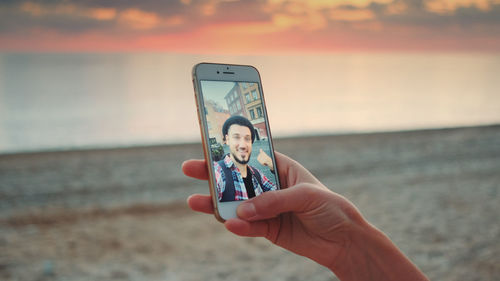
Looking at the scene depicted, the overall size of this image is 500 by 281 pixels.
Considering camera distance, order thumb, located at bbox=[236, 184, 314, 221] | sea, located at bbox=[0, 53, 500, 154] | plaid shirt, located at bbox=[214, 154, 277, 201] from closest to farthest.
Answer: thumb, located at bbox=[236, 184, 314, 221] < plaid shirt, located at bbox=[214, 154, 277, 201] < sea, located at bbox=[0, 53, 500, 154]

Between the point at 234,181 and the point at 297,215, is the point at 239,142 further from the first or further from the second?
the point at 297,215

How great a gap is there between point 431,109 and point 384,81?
1377cm

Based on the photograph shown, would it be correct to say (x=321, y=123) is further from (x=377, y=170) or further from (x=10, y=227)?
(x=10, y=227)

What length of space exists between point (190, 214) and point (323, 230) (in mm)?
4915

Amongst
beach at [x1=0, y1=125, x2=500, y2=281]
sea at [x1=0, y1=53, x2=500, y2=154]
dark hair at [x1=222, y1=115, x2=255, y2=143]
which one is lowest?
beach at [x1=0, y1=125, x2=500, y2=281]

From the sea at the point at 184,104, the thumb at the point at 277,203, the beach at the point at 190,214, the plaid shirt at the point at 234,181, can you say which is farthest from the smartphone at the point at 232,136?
the sea at the point at 184,104

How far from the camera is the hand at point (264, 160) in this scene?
75.8 inches

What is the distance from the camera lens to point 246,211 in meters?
1.67

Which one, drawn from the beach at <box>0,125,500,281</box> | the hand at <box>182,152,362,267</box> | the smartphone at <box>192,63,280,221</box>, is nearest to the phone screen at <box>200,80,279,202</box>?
the smartphone at <box>192,63,280,221</box>

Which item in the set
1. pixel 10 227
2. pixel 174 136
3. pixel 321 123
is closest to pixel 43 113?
pixel 174 136

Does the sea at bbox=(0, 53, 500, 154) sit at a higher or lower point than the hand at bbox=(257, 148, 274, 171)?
higher

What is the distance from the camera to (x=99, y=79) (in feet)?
108

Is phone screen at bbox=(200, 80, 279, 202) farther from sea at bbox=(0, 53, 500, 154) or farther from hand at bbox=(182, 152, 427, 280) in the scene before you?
sea at bbox=(0, 53, 500, 154)

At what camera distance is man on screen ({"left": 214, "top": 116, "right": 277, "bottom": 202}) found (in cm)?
179
